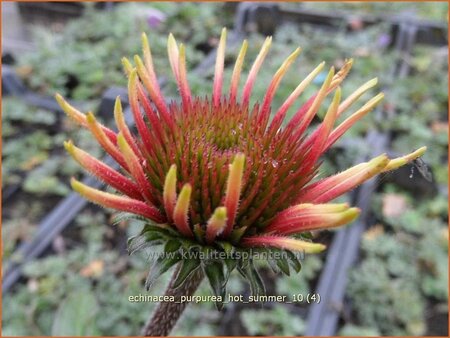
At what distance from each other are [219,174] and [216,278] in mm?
93

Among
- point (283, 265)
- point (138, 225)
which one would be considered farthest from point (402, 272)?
point (283, 265)

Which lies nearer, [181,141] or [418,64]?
[181,141]

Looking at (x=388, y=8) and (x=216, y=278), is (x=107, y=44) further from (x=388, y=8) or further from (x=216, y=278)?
(x=216, y=278)

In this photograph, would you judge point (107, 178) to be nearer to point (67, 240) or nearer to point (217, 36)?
point (67, 240)

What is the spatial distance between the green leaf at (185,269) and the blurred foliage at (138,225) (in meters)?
0.21

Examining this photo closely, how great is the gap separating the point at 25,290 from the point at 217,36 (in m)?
1.30

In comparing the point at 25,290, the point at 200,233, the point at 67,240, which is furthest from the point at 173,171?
the point at 67,240

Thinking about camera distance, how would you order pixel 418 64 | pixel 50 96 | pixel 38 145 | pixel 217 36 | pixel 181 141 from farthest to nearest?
pixel 217 36
pixel 418 64
pixel 50 96
pixel 38 145
pixel 181 141

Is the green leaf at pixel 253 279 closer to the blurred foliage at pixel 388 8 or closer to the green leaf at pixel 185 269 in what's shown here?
the green leaf at pixel 185 269

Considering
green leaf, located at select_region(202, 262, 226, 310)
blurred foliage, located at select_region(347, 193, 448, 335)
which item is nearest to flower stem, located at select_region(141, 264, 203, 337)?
green leaf, located at select_region(202, 262, 226, 310)

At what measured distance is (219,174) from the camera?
1.46ft

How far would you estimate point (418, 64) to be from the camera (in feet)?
6.11

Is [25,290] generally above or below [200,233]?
below

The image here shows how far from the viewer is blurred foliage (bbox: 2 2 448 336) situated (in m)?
1.11
